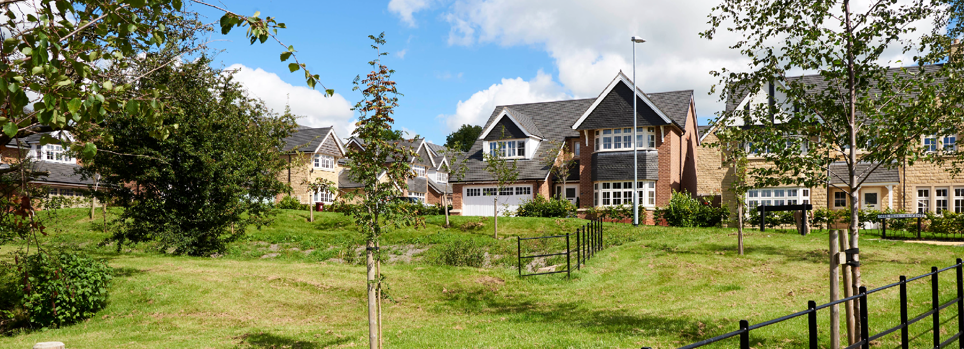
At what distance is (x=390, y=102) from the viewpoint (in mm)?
8602

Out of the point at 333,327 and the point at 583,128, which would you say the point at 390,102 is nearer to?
the point at 333,327

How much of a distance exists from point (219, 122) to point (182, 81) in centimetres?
164

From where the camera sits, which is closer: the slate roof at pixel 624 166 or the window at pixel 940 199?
the window at pixel 940 199

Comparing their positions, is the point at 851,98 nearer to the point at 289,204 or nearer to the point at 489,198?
the point at 489,198

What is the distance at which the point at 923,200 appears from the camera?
31688mm

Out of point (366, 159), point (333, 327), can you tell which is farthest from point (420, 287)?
point (366, 159)

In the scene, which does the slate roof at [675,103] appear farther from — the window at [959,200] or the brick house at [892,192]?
the window at [959,200]

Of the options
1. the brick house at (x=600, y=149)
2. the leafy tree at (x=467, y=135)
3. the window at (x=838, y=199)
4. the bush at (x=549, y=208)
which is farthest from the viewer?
the leafy tree at (x=467, y=135)

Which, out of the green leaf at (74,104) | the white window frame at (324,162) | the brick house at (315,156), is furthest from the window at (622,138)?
the green leaf at (74,104)

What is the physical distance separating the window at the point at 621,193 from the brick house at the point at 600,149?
59 millimetres

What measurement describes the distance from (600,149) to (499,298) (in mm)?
23386

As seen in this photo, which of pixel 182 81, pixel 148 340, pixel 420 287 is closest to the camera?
pixel 148 340

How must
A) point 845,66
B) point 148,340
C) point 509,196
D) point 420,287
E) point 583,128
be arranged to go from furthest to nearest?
point 509,196
point 583,128
point 420,287
point 148,340
point 845,66

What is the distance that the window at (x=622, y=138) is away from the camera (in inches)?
1420
